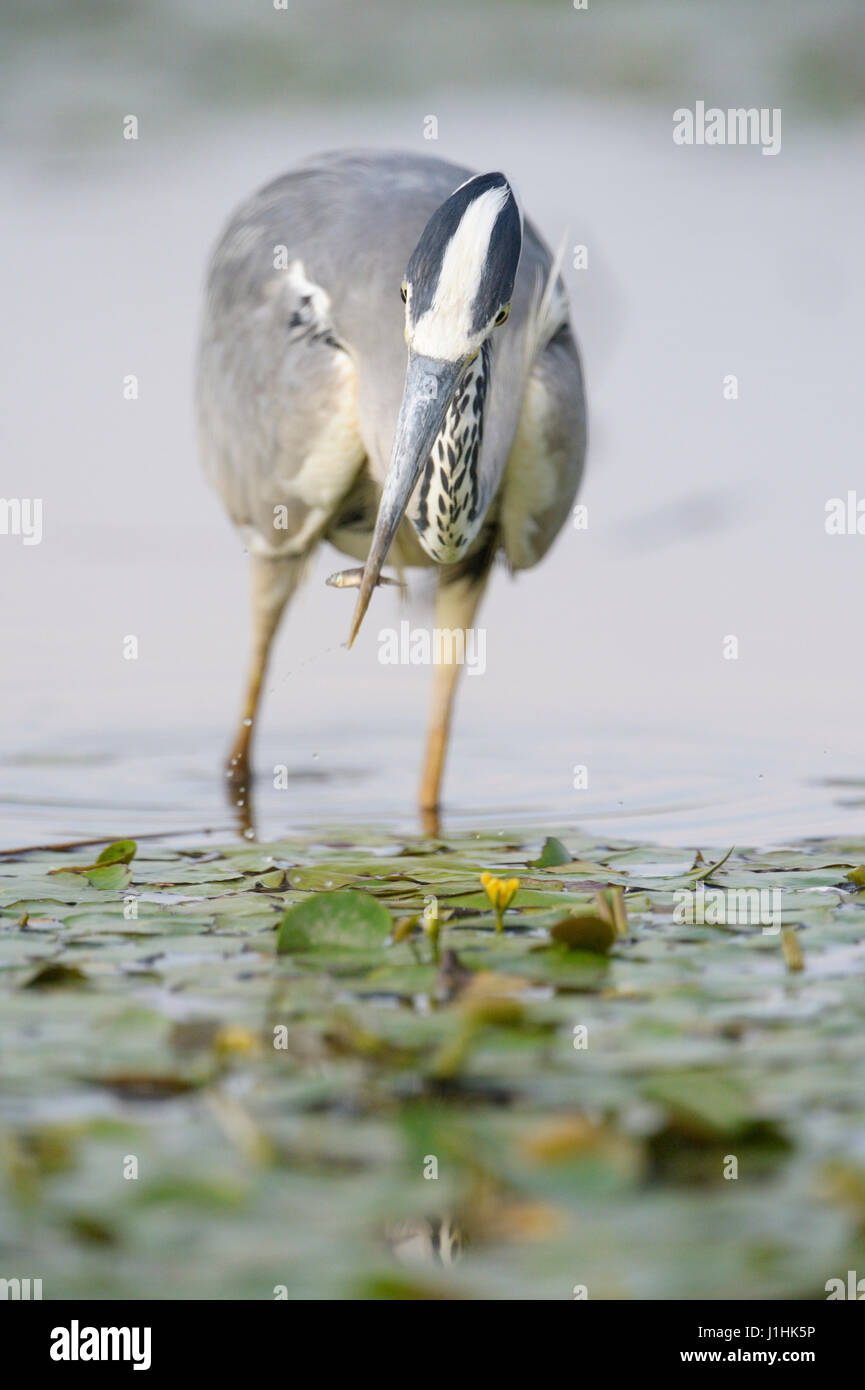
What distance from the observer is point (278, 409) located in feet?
15.5

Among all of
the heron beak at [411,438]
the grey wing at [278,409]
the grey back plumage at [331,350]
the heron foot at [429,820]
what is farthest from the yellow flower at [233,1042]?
the grey wing at [278,409]

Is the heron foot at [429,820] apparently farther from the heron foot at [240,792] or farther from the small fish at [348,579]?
the small fish at [348,579]

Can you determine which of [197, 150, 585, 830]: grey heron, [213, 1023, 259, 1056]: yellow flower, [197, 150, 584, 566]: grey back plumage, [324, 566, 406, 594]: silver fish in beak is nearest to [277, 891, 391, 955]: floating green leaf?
[213, 1023, 259, 1056]: yellow flower

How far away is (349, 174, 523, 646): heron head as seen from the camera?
3.59 m

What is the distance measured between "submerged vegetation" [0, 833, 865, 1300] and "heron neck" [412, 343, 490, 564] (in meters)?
1.01

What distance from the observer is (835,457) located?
8.16 m

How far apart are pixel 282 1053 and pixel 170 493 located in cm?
606

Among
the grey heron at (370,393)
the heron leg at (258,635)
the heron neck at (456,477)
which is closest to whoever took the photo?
the heron neck at (456,477)

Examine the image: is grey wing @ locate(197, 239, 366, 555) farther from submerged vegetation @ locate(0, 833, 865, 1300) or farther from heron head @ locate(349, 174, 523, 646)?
submerged vegetation @ locate(0, 833, 865, 1300)

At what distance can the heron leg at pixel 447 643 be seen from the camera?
194 inches

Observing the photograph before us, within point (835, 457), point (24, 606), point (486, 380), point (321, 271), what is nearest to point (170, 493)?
point (24, 606)

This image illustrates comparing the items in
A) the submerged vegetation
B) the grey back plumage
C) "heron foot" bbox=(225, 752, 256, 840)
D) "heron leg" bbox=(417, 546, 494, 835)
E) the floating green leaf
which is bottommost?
the submerged vegetation

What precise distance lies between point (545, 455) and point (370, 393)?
50 cm

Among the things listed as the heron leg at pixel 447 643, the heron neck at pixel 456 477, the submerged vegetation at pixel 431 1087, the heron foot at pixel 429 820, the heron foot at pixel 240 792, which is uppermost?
the heron neck at pixel 456 477
